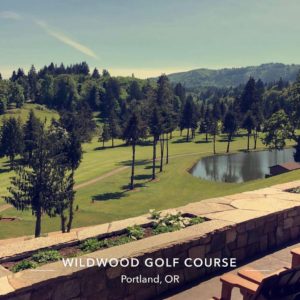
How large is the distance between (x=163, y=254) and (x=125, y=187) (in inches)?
2289

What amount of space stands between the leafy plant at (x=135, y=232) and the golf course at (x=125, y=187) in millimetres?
22687

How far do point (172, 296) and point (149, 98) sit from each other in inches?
2839

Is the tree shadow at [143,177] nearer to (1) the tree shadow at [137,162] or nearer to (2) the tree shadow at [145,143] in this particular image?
(1) the tree shadow at [137,162]

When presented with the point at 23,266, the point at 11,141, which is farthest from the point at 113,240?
the point at 11,141

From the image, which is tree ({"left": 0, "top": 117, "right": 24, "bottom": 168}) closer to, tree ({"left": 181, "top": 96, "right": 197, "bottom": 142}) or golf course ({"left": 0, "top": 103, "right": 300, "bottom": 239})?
golf course ({"left": 0, "top": 103, "right": 300, "bottom": 239})

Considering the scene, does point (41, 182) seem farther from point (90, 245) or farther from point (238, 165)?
point (238, 165)

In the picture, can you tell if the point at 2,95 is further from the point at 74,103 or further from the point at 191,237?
the point at 191,237

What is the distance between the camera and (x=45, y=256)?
22.4ft

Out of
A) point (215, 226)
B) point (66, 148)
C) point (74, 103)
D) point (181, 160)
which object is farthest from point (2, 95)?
point (215, 226)

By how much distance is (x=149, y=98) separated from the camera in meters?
78.1

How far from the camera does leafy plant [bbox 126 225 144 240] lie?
787 centimetres

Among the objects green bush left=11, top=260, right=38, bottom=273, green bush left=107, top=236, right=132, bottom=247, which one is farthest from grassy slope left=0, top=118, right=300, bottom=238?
green bush left=11, top=260, right=38, bottom=273

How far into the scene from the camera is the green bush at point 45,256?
265 inches

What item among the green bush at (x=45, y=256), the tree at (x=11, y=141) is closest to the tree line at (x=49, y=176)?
the green bush at (x=45, y=256)
